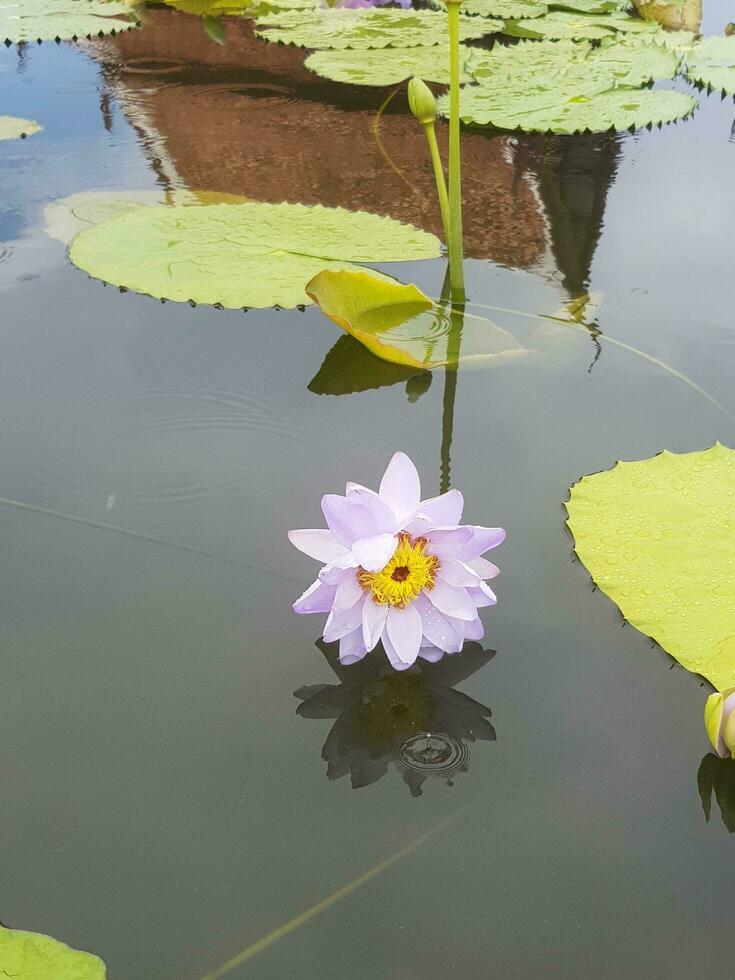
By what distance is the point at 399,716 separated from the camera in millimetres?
1105

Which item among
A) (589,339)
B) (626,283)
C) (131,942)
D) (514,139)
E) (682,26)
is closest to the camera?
(131,942)

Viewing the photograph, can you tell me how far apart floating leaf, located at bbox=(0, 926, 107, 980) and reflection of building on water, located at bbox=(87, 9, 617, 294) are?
161cm

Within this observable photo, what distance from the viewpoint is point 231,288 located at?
1935 mm

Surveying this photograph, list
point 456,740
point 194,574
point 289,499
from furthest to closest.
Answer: point 289,499 < point 194,574 < point 456,740

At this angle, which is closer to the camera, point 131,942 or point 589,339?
point 131,942

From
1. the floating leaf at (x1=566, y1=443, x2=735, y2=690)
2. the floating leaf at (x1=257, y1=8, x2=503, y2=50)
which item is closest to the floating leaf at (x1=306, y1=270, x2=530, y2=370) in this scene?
the floating leaf at (x1=566, y1=443, x2=735, y2=690)

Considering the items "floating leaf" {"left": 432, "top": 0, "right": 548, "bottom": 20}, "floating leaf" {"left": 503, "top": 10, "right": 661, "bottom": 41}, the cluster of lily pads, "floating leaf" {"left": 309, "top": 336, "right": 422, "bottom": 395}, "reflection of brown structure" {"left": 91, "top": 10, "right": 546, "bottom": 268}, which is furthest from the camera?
"floating leaf" {"left": 432, "top": 0, "right": 548, "bottom": 20}

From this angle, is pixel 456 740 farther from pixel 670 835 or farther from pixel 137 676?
pixel 137 676

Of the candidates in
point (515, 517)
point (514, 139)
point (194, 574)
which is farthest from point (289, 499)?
point (514, 139)

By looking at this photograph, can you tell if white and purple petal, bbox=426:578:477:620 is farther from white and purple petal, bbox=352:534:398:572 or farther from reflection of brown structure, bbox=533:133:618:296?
reflection of brown structure, bbox=533:133:618:296

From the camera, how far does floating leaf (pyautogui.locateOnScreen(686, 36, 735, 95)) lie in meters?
3.32

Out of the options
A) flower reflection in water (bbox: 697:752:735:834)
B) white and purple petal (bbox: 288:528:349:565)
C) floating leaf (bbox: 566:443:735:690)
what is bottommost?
flower reflection in water (bbox: 697:752:735:834)

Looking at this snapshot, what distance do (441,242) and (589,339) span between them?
0.53m

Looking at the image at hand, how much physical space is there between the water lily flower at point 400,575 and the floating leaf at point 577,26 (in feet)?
11.3
